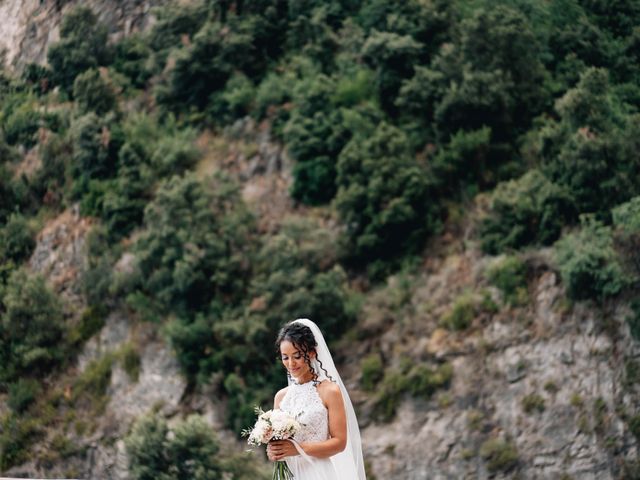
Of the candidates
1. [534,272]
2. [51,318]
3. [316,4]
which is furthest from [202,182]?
[534,272]

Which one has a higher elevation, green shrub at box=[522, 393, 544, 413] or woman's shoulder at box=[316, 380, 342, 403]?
woman's shoulder at box=[316, 380, 342, 403]

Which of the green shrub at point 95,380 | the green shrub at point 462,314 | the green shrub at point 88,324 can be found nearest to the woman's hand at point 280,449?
the green shrub at point 462,314

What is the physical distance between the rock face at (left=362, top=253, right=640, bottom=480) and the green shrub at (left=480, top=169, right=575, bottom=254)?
2.66ft

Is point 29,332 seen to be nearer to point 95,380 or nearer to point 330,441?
point 95,380

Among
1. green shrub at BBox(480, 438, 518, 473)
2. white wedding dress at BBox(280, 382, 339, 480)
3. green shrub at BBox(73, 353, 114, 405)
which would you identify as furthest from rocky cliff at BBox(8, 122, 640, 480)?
white wedding dress at BBox(280, 382, 339, 480)

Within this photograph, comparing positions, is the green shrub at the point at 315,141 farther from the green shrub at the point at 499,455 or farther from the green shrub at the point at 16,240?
the green shrub at the point at 499,455

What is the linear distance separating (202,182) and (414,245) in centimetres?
451

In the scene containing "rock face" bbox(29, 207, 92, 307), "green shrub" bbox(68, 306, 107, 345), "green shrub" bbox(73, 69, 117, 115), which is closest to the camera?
"green shrub" bbox(68, 306, 107, 345)

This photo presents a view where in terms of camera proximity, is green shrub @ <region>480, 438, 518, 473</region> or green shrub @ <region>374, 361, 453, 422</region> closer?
green shrub @ <region>480, 438, 518, 473</region>

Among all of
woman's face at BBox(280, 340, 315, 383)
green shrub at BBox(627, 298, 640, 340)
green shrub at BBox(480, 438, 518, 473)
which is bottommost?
green shrub at BBox(480, 438, 518, 473)

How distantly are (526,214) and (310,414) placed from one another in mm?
14195

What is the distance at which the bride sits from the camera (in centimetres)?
403

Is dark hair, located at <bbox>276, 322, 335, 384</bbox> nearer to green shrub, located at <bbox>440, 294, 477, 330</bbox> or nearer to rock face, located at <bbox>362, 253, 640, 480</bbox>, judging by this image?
rock face, located at <bbox>362, 253, 640, 480</bbox>

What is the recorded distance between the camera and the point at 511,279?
17.4 meters
